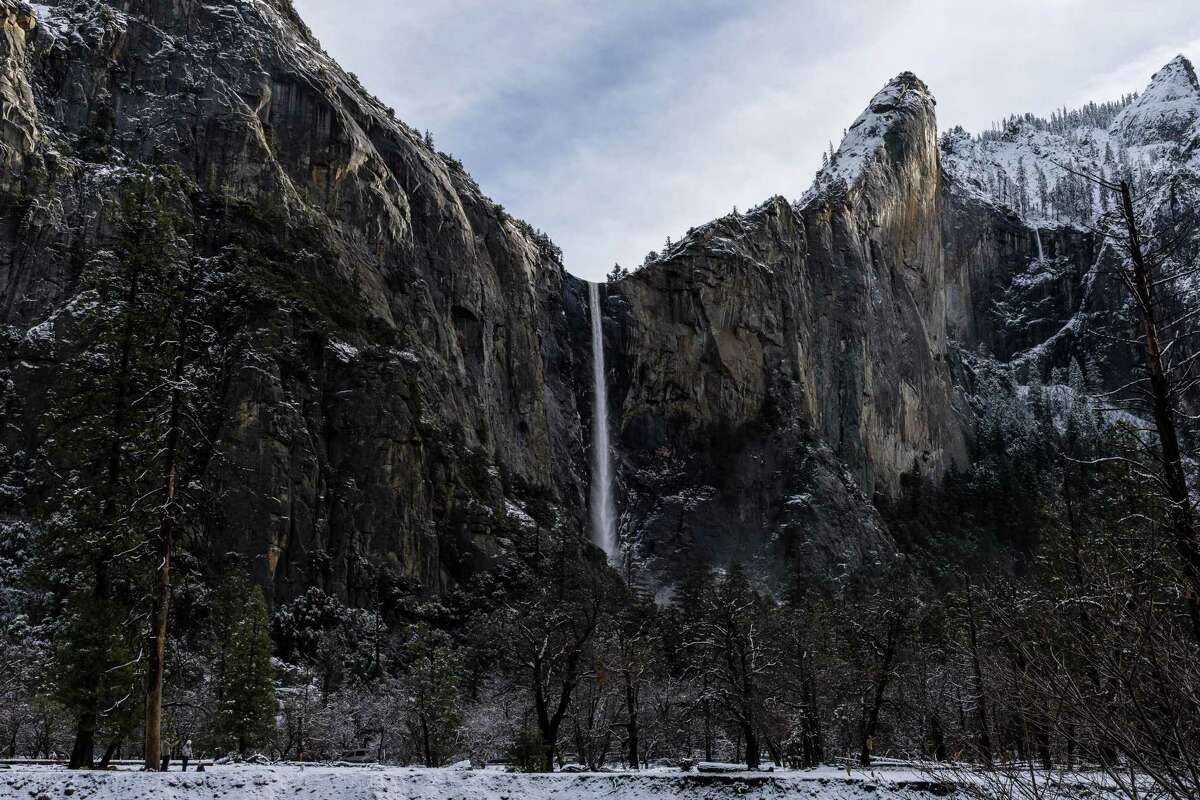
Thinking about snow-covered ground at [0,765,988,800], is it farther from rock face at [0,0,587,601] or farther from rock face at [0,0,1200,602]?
rock face at [0,0,587,601]

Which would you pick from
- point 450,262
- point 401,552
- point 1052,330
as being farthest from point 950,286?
point 401,552

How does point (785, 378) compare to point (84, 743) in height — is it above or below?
above

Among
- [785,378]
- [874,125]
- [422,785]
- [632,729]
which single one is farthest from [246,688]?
[874,125]

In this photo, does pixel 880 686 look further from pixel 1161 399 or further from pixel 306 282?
pixel 306 282

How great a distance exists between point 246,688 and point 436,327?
61.6 m

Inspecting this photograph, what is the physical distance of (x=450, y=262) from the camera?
108938 millimetres

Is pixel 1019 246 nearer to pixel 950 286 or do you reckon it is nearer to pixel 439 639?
pixel 950 286

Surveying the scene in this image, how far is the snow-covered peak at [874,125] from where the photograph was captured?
147375 mm

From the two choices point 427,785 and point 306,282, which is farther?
point 306,282

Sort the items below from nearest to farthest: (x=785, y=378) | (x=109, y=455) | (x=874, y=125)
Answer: (x=109, y=455)
(x=785, y=378)
(x=874, y=125)

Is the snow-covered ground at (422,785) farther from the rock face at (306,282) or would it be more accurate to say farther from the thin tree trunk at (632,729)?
the rock face at (306,282)

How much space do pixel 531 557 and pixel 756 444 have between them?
41683mm

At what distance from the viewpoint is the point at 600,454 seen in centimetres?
12300

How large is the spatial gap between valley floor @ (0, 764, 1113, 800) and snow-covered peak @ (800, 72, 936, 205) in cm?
13164
